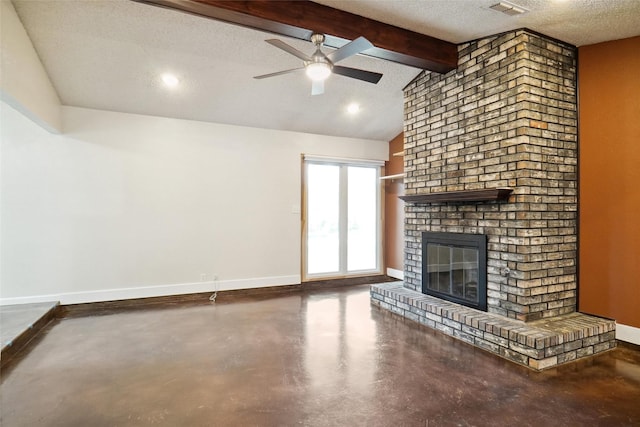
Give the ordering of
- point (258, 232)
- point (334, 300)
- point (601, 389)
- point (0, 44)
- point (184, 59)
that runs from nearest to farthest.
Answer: point (601, 389) → point (0, 44) → point (184, 59) → point (334, 300) → point (258, 232)

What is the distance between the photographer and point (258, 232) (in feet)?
17.7

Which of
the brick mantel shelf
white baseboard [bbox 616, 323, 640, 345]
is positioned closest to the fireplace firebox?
the brick mantel shelf

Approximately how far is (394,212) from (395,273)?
3.68 ft

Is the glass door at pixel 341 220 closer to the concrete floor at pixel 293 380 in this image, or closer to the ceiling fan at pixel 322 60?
the concrete floor at pixel 293 380

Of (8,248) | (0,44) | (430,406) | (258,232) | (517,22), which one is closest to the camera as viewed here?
(430,406)

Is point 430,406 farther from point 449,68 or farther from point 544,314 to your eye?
point 449,68

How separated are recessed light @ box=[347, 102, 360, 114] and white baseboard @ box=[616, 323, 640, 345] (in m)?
3.92

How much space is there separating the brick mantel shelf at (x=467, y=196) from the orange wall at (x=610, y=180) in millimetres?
949

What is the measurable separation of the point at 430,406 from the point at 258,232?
3741 mm

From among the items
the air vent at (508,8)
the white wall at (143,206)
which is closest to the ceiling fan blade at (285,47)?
the air vent at (508,8)

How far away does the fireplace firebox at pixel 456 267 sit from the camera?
11.5ft

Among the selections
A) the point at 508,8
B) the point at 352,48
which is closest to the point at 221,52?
the point at 352,48

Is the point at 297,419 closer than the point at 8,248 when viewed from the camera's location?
Yes

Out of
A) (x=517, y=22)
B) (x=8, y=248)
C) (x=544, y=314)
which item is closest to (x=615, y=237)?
(x=544, y=314)
